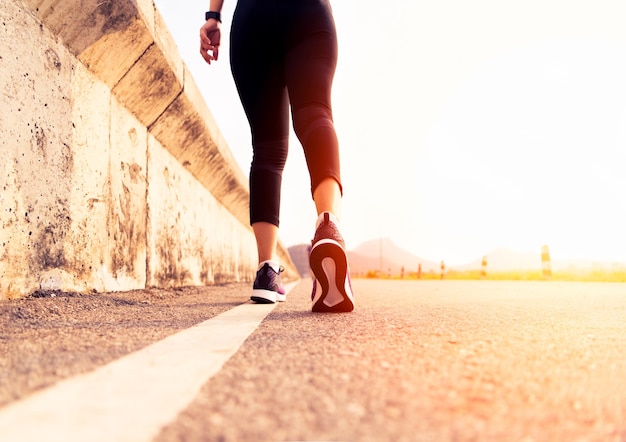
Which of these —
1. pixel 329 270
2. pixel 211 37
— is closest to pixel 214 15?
pixel 211 37

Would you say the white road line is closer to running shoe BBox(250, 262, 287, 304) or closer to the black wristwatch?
running shoe BBox(250, 262, 287, 304)

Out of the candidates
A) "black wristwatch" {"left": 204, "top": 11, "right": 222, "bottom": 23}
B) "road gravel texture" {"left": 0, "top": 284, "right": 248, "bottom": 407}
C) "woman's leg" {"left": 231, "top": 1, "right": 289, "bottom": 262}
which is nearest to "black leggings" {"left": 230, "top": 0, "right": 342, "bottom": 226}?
"woman's leg" {"left": 231, "top": 1, "right": 289, "bottom": 262}

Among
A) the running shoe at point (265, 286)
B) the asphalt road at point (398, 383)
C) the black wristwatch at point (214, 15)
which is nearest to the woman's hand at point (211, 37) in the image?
the black wristwatch at point (214, 15)

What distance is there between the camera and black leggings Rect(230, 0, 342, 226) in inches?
111

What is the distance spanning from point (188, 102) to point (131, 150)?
0.97 m

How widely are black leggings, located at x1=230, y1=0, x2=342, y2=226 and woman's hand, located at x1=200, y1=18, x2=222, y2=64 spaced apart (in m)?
0.18

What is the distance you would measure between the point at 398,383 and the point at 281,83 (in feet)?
8.58

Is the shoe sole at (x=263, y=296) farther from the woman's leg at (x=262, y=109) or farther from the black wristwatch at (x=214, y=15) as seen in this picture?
the black wristwatch at (x=214, y=15)

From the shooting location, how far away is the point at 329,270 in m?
2.41

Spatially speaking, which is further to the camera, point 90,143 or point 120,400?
point 90,143

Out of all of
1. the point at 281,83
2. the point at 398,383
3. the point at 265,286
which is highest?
the point at 281,83

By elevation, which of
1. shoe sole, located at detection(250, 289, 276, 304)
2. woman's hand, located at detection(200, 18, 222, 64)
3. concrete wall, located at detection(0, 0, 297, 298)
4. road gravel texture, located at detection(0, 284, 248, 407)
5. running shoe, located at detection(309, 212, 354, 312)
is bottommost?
road gravel texture, located at detection(0, 284, 248, 407)

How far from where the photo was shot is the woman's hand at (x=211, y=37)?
332 centimetres

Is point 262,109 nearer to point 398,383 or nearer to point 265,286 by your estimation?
point 265,286
